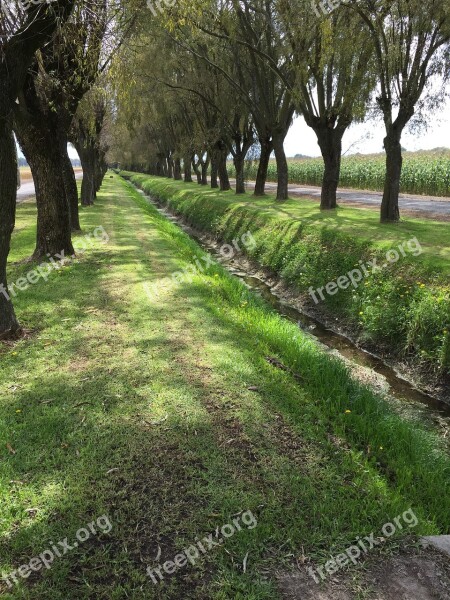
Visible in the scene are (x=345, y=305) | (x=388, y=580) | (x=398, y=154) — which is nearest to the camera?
(x=388, y=580)

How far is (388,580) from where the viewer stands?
3129mm

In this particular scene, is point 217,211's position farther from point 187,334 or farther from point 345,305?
point 187,334

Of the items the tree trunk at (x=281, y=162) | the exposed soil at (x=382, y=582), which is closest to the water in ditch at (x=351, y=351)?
the exposed soil at (x=382, y=582)

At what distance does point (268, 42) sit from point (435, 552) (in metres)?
20.1

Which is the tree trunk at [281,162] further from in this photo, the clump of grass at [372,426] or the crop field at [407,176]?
the clump of grass at [372,426]

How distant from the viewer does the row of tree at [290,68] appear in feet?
37.6

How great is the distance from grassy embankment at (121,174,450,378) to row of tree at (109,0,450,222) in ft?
7.20

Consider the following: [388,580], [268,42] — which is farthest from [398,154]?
[388,580]

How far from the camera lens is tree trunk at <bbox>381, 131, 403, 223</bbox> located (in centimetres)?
1327

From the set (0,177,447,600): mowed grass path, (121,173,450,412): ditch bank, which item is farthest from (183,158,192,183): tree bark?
(0,177,447,600): mowed grass path

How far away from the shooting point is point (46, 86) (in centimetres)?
916

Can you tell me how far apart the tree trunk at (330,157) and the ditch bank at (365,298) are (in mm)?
3565

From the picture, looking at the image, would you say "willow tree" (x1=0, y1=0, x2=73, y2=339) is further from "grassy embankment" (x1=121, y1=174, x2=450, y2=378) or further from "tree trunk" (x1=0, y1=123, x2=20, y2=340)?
"grassy embankment" (x1=121, y1=174, x2=450, y2=378)

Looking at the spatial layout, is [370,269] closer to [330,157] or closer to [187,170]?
[330,157]
